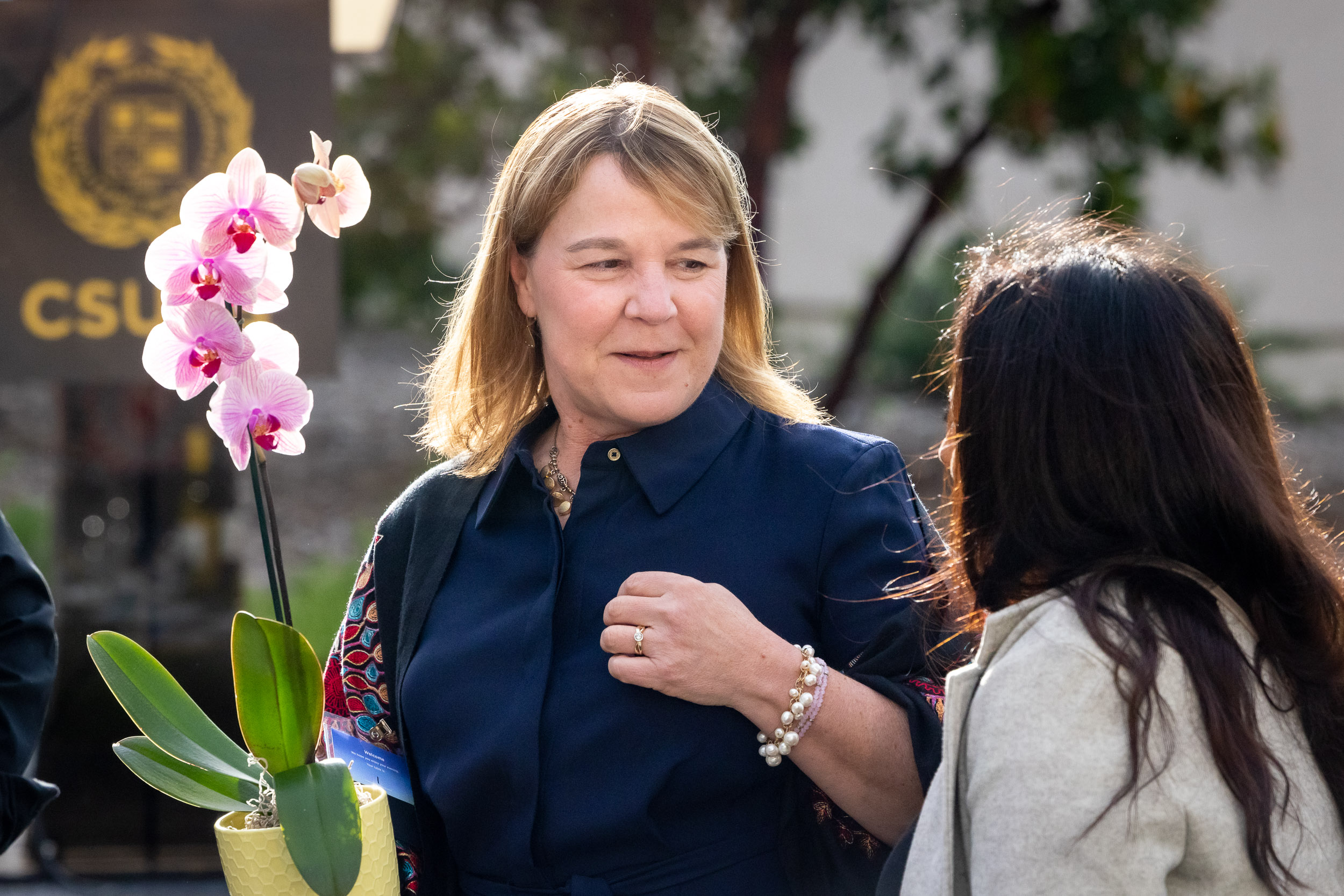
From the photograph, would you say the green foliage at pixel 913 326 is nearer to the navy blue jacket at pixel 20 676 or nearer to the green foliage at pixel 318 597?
the green foliage at pixel 318 597

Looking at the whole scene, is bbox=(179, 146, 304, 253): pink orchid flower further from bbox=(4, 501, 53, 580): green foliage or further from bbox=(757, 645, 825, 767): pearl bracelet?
bbox=(4, 501, 53, 580): green foliage

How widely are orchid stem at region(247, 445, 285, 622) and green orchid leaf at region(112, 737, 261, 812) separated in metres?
0.16

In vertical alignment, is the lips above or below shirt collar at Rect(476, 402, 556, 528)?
above

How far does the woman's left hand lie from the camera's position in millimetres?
1348

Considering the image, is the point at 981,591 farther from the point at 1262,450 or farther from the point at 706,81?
the point at 706,81

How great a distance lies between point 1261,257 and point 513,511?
343cm

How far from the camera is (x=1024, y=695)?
1.03 metres

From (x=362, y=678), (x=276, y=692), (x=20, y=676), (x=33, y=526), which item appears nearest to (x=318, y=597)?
(x=33, y=526)

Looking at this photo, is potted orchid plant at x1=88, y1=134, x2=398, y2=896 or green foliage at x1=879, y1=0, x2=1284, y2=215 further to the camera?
green foliage at x1=879, y1=0, x2=1284, y2=215

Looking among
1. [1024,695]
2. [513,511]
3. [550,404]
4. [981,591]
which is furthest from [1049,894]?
[550,404]

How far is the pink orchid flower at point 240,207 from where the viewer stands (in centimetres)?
128

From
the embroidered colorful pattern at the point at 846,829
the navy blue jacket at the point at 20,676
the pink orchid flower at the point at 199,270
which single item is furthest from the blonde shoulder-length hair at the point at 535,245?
the navy blue jacket at the point at 20,676

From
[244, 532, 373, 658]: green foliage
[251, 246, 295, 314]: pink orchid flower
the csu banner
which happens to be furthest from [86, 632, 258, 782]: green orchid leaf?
[244, 532, 373, 658]: green foliage

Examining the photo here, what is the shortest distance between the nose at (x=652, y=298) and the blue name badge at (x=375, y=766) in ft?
2.00
